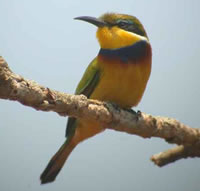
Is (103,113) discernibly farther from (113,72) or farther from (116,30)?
(116,30)

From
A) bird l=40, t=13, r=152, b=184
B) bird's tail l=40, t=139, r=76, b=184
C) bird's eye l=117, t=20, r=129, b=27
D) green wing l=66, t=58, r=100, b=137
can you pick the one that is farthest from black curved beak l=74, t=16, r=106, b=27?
bird's tail l=40, t=139, r=76, b=184

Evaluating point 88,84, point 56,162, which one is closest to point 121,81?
point 88,84

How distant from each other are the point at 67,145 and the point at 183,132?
733 millimetres

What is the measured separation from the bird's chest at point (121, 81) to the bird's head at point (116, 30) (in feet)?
0.45

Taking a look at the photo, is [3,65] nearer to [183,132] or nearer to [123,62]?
[123,62]

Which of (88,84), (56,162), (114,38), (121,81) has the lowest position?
(56,162)

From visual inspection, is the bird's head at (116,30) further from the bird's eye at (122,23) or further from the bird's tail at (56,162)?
the bird's tail at (56,162)

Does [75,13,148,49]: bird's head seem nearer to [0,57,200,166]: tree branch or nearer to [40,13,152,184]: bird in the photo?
[40,13,152,184]: bird

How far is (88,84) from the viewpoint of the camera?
2117 millimetres

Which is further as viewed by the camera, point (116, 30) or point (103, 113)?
point (116, 30)

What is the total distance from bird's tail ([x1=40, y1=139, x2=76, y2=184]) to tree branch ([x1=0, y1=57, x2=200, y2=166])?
0.53m

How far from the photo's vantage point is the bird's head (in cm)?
207

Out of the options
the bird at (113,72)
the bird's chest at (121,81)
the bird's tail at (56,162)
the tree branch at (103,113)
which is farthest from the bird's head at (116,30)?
the bird's tail at (56,162)

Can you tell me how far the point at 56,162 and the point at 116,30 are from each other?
0.92 meters
